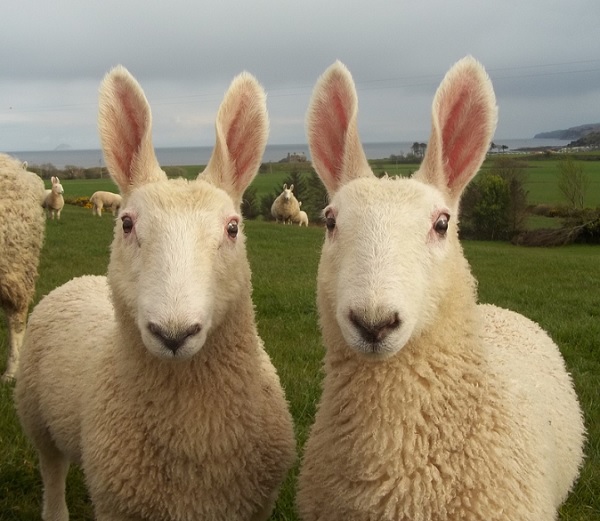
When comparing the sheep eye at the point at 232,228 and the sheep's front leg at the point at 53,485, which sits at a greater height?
the sheep eye at the point at 232,228

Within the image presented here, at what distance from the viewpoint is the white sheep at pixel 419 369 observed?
2.37m

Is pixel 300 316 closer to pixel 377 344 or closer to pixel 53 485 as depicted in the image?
pixel 53 485

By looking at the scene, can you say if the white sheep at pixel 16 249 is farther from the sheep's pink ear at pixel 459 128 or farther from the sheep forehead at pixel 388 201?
the sheep's pink ear at pixel 459 128

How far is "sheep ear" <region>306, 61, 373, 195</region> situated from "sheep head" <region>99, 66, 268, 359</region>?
16.4 inches

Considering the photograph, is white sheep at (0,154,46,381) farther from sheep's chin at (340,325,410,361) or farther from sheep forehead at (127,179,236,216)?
sheep's chin at (340,325,410,361)

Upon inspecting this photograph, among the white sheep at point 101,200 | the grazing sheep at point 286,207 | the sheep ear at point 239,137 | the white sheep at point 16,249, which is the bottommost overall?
the grazing sheep at point 286,207

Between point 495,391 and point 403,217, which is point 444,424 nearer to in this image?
point 495,391

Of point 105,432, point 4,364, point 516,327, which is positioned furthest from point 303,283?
A: point 105,432

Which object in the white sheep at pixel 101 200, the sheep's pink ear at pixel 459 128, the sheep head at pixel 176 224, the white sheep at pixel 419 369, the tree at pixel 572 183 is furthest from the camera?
the tree at pixel 572 183

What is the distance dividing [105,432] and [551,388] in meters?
2.33

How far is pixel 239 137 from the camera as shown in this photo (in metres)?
3.38

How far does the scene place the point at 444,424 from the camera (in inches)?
98.7

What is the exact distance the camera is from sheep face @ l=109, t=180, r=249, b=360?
244cm

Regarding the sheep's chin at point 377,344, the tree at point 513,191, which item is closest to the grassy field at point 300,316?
the sheep's chin at point 377,344
